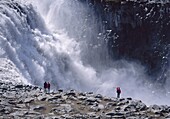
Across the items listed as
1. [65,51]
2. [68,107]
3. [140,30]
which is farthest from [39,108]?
[140,30]

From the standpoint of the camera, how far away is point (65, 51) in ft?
163

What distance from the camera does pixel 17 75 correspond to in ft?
111

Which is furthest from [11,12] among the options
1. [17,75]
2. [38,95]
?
[38,95]

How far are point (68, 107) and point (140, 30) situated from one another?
31.2 m

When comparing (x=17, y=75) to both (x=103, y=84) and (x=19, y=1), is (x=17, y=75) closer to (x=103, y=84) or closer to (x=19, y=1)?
(x=19, y=1)

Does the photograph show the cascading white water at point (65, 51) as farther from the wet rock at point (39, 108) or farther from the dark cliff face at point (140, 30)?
the wet rock at point (39, 108)

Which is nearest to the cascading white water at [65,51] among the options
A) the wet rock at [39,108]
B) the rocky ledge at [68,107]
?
the rocky ledge at [68,107]

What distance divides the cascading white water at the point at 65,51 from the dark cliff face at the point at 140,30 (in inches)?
44.6

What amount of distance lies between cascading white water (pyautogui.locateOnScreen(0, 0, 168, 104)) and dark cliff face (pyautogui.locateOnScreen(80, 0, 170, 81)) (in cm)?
113

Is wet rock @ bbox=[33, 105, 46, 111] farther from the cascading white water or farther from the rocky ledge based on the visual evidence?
the cascading white water

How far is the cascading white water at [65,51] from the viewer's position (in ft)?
133

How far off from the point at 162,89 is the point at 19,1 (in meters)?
20.7

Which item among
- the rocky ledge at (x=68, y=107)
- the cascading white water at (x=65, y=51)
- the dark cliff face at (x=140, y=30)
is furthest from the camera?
the dark cliff face at (x=140, y=30)

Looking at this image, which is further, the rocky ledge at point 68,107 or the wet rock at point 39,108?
the wet rock at point 39,108
